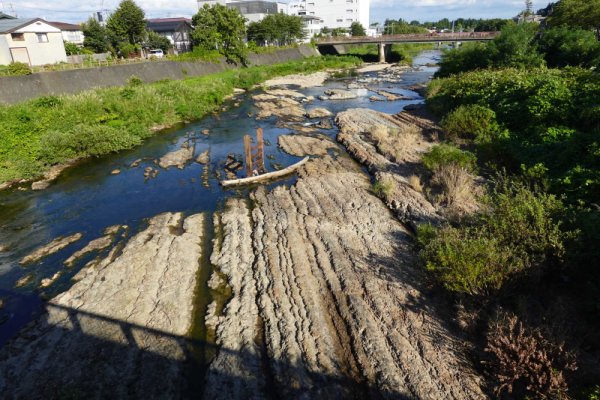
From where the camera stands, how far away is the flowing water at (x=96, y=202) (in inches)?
486

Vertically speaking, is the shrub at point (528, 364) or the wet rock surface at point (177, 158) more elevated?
the wet rock surface at point (177, 158)

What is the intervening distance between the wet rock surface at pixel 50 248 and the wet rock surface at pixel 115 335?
257 centimetres

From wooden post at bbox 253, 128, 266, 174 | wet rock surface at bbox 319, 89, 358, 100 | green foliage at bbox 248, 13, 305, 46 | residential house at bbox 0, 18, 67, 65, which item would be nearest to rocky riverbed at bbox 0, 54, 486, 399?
wooden post at bbox 253, 128, 266, 174

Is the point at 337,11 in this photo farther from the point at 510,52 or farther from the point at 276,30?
the point at 510,52

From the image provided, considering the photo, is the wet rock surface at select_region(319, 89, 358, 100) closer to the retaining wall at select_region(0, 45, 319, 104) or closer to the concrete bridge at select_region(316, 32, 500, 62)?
the retaining wall at select_region(0, 45, 319, 104)

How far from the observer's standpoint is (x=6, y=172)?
2072cm

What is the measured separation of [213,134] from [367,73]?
46.8 metres

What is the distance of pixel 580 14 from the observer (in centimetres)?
4259

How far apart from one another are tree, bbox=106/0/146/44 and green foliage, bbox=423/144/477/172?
173 ft

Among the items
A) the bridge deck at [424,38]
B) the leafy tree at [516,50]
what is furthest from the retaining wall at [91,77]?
the leafy tree at [516,50]

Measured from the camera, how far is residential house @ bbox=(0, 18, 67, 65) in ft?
140

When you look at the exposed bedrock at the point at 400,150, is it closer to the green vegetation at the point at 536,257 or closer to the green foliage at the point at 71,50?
the green vegetation at the point at 536,257

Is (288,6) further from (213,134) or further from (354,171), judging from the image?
(354,171)

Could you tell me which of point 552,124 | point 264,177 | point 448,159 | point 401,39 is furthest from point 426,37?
point 264,177
